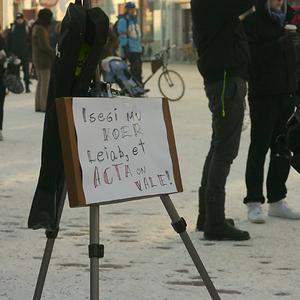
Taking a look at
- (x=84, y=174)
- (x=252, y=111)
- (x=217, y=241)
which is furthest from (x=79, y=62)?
(x=252, y=111)

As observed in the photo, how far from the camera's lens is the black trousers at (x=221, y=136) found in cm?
599

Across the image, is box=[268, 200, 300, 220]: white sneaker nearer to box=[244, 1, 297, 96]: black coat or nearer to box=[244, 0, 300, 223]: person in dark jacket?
box=[244, 0, 300, 223]: person in dark jacket

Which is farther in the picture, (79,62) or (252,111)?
(252,111)

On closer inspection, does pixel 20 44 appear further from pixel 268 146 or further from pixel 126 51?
pixel 268 146

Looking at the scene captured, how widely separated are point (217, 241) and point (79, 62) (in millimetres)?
2381

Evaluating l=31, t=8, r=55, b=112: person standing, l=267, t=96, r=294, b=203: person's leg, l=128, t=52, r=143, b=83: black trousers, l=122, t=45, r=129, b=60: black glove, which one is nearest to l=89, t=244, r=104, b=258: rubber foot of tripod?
l=267, t=96, r=294, b=203: person's leg

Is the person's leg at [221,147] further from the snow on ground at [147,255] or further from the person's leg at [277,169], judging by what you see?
the person's leg at [277,169]

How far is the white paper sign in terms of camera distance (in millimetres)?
3879

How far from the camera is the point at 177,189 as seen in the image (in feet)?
13.9

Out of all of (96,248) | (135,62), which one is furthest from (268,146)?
(135,62)

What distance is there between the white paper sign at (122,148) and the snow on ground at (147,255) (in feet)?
2.98

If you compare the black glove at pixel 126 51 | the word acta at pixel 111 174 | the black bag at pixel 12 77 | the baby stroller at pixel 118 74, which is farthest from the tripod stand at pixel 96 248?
the black glove at pixel 126 51

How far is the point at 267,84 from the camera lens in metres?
6.59

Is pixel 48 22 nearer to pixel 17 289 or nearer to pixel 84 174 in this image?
pixel 17 289
